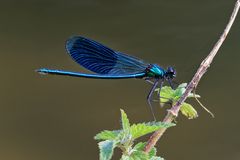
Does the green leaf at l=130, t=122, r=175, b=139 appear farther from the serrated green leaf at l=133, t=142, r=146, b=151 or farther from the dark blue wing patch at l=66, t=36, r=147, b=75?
the dark blue wing patch at l=66, t=36, r=147, b=75

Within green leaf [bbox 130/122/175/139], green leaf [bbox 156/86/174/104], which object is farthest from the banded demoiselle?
green leaf [bbox 130/122/175/139]

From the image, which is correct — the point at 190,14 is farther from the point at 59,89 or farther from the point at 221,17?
the point at 59,89

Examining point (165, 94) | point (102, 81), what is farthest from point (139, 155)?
point (102, 81)

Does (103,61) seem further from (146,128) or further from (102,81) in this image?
(102,81)

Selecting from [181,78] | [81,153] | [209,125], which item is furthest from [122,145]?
[181,78]

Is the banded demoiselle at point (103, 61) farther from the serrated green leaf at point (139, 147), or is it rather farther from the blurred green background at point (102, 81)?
the blurred green background at point (102, 81)
